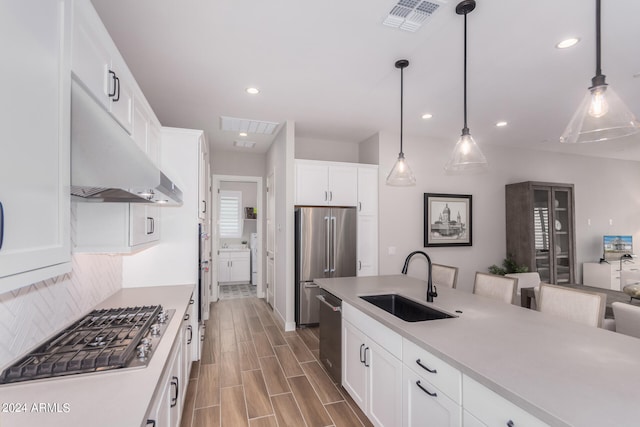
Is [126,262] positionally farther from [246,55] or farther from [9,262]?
[9,262]

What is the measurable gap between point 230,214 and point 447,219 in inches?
192

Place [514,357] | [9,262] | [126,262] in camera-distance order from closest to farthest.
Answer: [9,262], [514,357], [126,262]

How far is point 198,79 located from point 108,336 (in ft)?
7.52

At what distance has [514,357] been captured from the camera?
1275mm

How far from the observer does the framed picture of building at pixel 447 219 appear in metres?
4.84

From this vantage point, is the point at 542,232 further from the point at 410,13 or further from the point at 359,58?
the point at 410,13

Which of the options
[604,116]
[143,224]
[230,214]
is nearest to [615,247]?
[604,116]

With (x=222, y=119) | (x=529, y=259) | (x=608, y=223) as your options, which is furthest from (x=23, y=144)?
(x=608, y=223)

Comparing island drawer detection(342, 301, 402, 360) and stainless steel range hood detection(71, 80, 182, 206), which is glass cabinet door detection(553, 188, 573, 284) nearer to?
island drawer detection(342, 301, 402, 360)

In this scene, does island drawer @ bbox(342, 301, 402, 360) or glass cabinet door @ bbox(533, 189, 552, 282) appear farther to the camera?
glass cabinet door @ bbox(533, 189, 552, 282)

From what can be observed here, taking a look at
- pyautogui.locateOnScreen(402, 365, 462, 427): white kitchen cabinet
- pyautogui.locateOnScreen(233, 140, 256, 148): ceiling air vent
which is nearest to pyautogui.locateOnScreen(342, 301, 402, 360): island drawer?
pyautogui.locateOnScreen(402, 365, 462, 427): white kitchen cabinet

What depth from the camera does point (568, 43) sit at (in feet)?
7.55

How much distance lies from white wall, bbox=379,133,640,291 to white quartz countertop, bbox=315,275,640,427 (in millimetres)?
2674

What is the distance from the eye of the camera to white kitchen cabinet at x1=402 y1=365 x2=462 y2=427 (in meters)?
1.33
